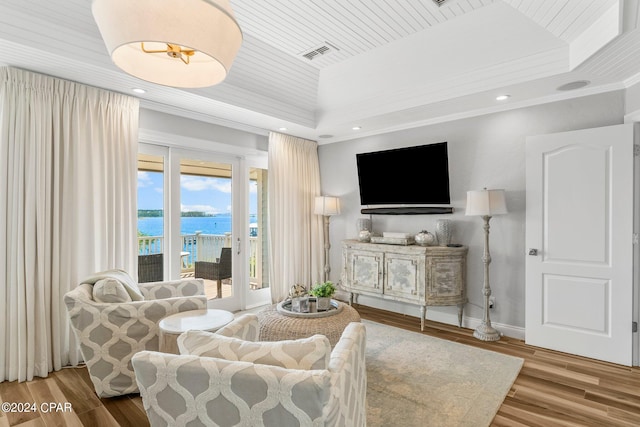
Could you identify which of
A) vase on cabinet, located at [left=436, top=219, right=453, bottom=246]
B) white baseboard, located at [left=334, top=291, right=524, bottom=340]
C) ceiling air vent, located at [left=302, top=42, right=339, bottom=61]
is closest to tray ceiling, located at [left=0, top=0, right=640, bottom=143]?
ceiling air vent, located at [left=302, top=42, right=339, bottom=61]

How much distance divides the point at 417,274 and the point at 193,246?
2.79 m

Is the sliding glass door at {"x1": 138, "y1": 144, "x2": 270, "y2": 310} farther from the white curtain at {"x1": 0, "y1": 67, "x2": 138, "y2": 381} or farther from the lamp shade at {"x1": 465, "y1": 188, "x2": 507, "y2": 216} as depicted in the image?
the lamp shade at {"x1": 465, "y1": 188, "x2": 507, "y2": 216}

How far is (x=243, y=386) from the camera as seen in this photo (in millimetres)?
1117

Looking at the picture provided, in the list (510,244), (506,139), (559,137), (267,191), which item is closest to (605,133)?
(559,137)

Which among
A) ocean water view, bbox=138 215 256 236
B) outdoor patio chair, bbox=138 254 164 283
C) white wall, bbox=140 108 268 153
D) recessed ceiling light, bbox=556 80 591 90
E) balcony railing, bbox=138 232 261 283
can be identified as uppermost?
recessed ceiling light, bbox=556 80 591 90

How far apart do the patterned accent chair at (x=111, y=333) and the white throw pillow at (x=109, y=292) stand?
4 centimetres

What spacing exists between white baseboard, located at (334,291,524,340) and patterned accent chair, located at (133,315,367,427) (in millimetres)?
3082

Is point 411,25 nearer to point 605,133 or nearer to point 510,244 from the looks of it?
point 605,133

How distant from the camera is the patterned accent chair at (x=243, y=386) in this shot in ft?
3.54

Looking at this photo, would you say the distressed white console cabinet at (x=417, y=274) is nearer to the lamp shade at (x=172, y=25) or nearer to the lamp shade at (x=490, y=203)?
the lamp shade at (x=490, y=203)

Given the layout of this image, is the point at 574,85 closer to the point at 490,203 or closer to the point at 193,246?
the point at 490,203

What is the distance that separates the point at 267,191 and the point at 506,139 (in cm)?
320

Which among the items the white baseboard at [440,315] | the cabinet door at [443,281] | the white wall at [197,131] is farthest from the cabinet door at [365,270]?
the white wall at [197,131]

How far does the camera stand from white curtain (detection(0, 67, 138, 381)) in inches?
105
